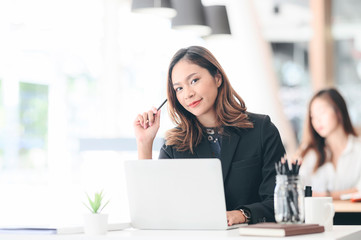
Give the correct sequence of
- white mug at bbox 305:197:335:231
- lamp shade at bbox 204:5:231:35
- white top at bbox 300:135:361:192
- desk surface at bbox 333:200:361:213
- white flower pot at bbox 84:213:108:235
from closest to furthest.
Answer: white flower pot at bbox 84:213:108:235 < white mug at bbox 305:197:335:231 < desk surface at bbox 333:200:361:213 < white top at bbox 300:135:361:192 < lamp shade at bbox 204:5:231:35

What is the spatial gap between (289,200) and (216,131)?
2.42ft

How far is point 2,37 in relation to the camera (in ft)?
26.7

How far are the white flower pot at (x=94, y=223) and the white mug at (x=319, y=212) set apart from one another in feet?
2.27

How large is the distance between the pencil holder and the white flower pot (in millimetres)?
568

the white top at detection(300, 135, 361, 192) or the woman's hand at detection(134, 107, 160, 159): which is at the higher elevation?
the woman's hand at detection(134, 107, 160, 159)

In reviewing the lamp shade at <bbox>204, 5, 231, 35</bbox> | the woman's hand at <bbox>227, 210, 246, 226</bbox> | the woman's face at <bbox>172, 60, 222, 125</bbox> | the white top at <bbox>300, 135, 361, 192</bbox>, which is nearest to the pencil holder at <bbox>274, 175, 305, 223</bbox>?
the woman's hand at <bbox>227, 210, 246, 226</bbox>

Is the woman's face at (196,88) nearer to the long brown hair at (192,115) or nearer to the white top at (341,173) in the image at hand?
the long brown hair at (192,115)

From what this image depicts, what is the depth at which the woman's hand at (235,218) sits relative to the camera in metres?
2.05

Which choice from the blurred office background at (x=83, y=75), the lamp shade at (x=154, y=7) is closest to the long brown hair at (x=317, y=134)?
the lamp shade at (x=154, y=7)

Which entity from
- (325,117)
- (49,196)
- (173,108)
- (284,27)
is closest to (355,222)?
(325,117)

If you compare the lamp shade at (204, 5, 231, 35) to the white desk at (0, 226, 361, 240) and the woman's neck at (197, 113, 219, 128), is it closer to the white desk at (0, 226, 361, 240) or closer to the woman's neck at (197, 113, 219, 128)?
the woman's neck at (197, 113, 219, 128)

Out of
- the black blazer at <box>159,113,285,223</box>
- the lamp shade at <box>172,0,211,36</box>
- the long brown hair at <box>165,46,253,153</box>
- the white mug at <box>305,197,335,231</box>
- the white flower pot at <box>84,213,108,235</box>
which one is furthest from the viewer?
the lamp shade at <box>172,0,211,36</box>

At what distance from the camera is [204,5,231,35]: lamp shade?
4.74 meters

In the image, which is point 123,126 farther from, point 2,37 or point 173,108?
point 173,108
